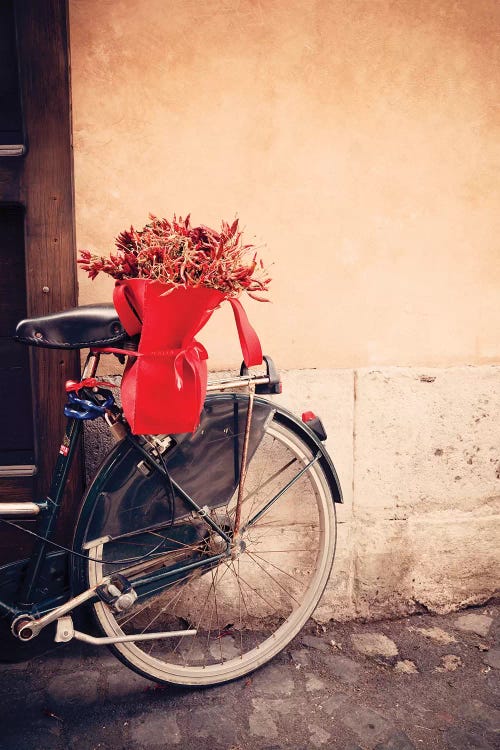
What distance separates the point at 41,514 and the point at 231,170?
159 centimetres

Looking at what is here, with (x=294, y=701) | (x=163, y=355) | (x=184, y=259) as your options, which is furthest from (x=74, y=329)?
(x=294, y=701)

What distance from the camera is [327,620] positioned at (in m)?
2.99

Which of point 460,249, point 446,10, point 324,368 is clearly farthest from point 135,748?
point 446,10

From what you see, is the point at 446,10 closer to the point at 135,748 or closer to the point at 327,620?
the point at 327,620

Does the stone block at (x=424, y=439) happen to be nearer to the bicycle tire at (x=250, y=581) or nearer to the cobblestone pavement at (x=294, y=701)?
the bicycle tire at (x=250, y=581)

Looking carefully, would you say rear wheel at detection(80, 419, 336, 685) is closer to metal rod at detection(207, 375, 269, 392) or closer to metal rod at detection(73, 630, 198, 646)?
metal rod at detection(73, 630, 198, 646)

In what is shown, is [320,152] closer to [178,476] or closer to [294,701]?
[178,476]

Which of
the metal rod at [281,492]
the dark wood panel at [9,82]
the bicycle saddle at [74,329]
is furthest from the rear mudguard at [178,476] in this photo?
the dark wood panel at [9,82]

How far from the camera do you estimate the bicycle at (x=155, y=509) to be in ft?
7.23

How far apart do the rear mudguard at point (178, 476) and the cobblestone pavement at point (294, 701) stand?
0.58 metres

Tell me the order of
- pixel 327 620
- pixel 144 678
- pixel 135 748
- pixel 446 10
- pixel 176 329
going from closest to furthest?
pixel 176 329 < pixel 135 748 < pixel 144 678 < pixel 446 10 < pixel 327 620

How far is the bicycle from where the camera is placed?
2205 mm

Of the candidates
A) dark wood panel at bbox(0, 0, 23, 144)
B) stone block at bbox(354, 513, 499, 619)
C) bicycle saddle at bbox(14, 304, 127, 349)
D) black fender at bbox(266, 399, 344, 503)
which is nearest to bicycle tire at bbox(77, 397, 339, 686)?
black fender at bbox(266, 399, 344, 503)

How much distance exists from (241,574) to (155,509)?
30.4 inches
